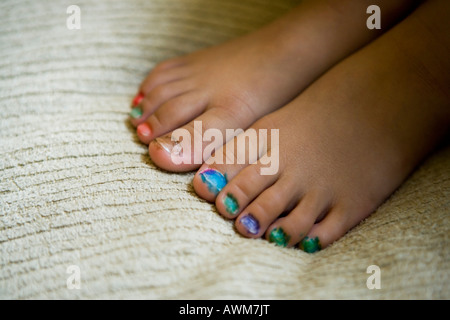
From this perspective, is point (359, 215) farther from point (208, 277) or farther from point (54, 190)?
point (54, 190)

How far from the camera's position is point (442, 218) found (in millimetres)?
482

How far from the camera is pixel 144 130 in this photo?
0.62 metres

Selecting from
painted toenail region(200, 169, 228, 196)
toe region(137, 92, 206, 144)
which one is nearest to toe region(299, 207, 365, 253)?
painted toenail region(200, 169, 228, 196)

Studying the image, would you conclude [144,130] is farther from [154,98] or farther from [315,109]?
[315,109]

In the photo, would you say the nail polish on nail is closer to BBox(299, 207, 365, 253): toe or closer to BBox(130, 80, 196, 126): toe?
BBox(130, 80, 196, 126): toe

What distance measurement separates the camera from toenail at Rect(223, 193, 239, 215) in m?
0.52

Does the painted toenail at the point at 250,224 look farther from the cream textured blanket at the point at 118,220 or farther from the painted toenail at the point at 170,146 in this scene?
the painted toenail at the point at 170,146

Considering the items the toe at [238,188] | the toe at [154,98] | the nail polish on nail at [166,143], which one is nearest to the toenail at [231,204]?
the toe at [238,188]

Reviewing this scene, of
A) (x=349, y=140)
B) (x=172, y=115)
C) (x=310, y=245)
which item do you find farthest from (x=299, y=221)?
(x=172, y=115)

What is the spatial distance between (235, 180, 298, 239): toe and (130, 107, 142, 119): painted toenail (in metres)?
0.24

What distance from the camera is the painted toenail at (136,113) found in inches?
25.6

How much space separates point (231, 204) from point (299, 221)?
0.29 ft

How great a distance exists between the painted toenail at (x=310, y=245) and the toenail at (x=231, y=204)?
0.31ft
